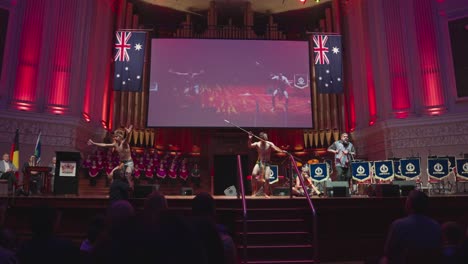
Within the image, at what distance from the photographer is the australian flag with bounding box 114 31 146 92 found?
13820 mm

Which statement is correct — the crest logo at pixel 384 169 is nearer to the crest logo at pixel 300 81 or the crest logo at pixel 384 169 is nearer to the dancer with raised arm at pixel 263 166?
the dancer with raised arm at pixel 263 166

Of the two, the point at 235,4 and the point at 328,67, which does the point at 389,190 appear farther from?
the point at 235,4

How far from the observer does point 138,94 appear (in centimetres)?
1861

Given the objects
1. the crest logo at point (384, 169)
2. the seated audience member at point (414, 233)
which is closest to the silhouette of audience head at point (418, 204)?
the seated audience member at point (414, 233)

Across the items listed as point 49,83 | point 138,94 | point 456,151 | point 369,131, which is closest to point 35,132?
point 49,83

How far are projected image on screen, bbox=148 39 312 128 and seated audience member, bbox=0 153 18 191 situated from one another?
5.96 m

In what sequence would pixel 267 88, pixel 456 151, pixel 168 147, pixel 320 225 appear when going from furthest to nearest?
1. pixel 168 147
2. pixel 267 88
3. pixel 456 151
4. pixel 320 225

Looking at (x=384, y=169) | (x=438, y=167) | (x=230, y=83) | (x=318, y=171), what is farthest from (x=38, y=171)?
(x=438, y=167)

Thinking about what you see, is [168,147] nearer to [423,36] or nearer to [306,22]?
[306,22]

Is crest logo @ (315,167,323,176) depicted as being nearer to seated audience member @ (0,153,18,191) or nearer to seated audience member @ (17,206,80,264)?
seated audience member @ (0,153,18,191)

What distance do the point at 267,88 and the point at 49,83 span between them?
334 inches

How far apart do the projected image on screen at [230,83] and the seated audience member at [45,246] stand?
13.1 m

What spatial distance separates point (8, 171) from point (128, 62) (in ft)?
18.5

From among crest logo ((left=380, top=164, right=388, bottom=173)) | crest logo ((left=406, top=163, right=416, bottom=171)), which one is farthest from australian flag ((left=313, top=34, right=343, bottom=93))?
crest logo ((left=406, top=163, right=416, bottom=171))
